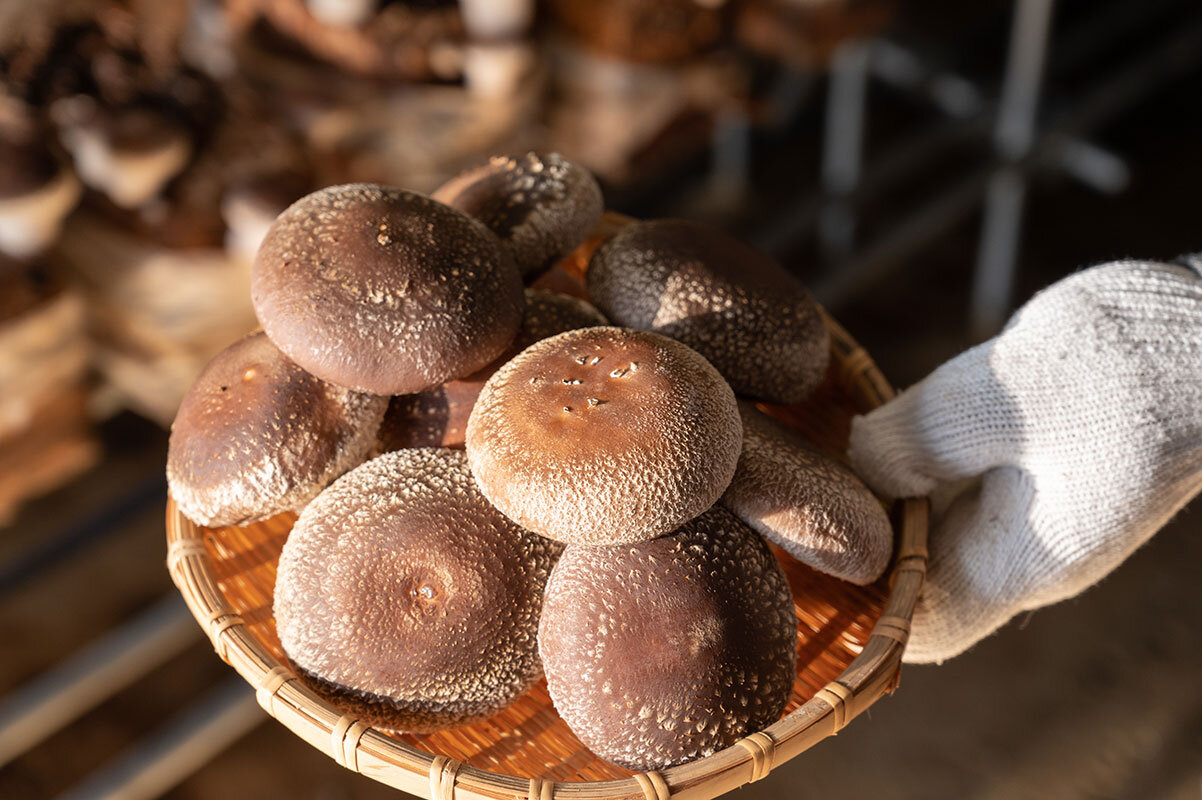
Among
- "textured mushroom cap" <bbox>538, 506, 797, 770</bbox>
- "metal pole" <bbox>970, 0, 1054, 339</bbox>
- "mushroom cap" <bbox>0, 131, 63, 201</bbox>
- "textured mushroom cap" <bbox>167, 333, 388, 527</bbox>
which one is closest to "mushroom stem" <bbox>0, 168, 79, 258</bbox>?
"mushroom cap" <bbox>0, 131, 63, 201</bbox>

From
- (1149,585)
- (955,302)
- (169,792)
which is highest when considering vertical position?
(955,302)

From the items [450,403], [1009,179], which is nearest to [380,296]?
[450,403]

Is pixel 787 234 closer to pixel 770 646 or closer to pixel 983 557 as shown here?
pixel 983 557

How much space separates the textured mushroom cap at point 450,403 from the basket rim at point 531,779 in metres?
0.23

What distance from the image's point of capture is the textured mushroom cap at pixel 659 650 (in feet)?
2.85

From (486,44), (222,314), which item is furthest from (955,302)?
(222,314)

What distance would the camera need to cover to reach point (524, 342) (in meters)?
1.08

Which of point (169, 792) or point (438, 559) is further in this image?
point (169, 792)

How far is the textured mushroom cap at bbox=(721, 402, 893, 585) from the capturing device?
0.96m

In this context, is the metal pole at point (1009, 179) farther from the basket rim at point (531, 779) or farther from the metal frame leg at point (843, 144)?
the basket rim at point (531, 779)

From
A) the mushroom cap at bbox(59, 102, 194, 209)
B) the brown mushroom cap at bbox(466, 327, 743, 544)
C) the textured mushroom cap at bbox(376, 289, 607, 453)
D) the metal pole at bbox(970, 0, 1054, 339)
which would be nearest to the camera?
the brown mushroom cap at bbox(466, 327, 743, 544)

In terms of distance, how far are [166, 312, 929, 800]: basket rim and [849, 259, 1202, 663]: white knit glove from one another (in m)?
0.11

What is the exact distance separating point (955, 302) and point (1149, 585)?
95 centimetres

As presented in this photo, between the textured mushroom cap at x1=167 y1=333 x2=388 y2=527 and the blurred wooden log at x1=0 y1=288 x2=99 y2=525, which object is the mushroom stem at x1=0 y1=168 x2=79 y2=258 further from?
the textured mushroom cap at x1=167 y1=333 x2=388 y2=527
